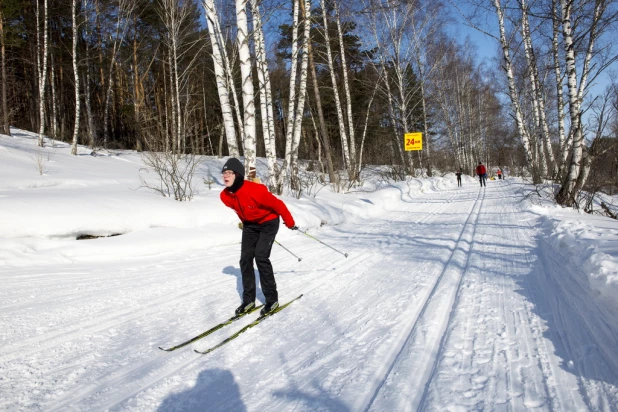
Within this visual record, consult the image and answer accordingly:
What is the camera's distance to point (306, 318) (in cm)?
Answer: 360

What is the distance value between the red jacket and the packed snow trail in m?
1.03

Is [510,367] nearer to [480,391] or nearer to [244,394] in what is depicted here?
[480,391]

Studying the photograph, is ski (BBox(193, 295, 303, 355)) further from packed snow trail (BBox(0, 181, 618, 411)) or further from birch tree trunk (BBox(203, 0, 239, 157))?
birch tree trunk (BBox(203, 0, 239, 157))

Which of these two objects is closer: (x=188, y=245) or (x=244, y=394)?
(x=244, y=394)

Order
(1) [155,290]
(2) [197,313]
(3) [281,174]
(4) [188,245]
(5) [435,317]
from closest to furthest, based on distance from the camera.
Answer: (5) [435,317] < (2) [197,313] < (1) [155,290] < (4) [188,245] < (3) [281,174]

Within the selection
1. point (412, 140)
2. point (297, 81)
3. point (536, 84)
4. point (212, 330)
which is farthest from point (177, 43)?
point (212, 330)

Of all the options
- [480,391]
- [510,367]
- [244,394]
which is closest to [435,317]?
[510,367]

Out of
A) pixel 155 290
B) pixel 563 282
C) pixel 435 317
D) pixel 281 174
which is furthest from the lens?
pixel 281 174

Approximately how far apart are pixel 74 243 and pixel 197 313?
11.1ft

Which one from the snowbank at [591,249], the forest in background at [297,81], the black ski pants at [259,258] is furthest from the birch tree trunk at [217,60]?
the snowbank at [591,249]

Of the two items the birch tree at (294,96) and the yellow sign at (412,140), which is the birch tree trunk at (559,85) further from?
the birch tree at (294,96)

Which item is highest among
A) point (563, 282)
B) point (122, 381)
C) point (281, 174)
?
point (281, 174)

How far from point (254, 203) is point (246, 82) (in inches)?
234

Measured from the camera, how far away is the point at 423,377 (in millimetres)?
2412
